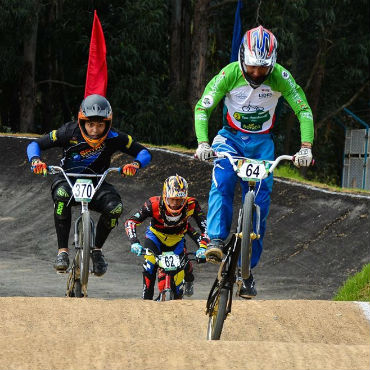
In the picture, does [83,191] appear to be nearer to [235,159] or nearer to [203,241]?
[203,241]

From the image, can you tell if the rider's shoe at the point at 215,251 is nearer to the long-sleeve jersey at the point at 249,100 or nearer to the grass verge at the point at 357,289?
the long-sleeve jersey at the point at 249,100

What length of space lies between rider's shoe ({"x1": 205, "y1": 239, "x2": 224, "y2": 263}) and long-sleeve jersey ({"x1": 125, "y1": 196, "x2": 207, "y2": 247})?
90.8 inches

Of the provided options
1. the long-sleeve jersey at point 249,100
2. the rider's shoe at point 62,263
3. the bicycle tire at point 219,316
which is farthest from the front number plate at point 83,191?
the bicycle tire at point 219,316

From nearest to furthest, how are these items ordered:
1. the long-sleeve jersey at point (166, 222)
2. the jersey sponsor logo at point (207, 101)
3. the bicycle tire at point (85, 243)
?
the jersey sponsor logo at point (207, 101), the bicycle tire at point (85, 243), the long-sleeve jersey at point (166, 222)

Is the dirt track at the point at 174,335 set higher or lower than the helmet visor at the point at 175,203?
lower

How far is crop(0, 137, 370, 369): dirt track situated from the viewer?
19.7ft

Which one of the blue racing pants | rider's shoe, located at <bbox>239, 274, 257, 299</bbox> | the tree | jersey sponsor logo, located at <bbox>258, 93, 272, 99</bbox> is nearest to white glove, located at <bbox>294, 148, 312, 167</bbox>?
the blue racing pants

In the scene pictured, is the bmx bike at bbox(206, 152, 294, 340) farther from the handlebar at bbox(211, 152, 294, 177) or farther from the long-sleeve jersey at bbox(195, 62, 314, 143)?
the long-sleeve jersey at bbox(195, 62, 314, 143)

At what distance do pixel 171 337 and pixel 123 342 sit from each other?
1721 mm

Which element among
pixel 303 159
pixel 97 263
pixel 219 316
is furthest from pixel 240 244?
pixel 97 263

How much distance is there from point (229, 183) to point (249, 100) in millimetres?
765

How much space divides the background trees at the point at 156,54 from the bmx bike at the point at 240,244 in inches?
727

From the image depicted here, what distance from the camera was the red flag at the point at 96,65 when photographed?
14.2 metres

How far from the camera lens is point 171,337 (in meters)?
7.98
